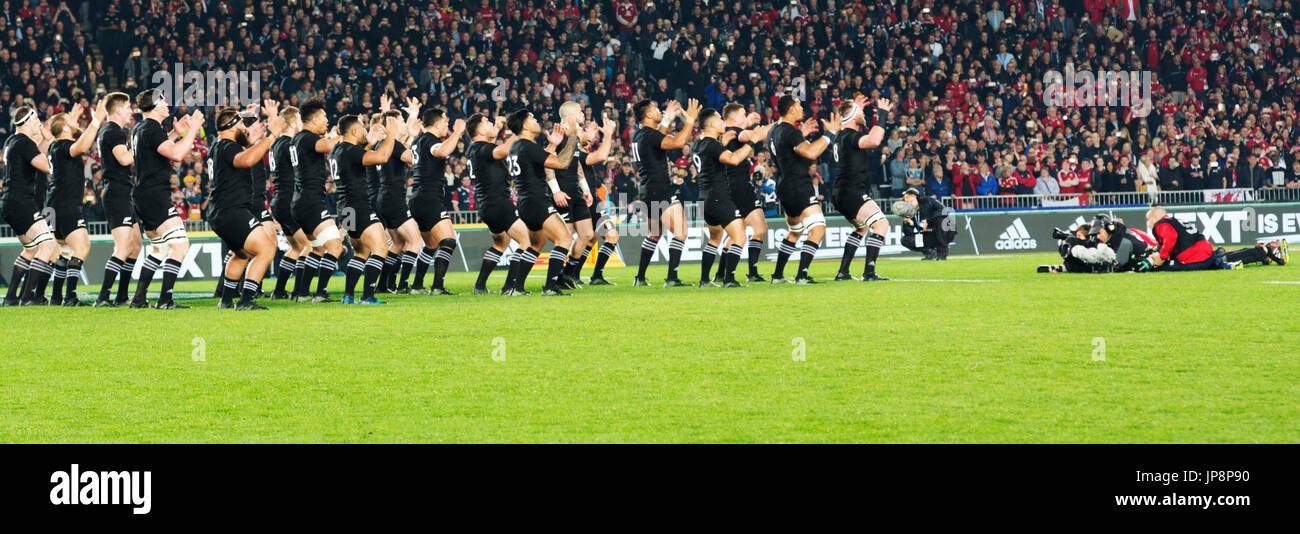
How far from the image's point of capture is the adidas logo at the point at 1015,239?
2684 centimetres

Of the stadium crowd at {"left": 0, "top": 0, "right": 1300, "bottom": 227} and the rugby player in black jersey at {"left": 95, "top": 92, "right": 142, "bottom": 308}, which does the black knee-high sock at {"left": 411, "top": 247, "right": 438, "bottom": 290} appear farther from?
the stadium crowd at {"left": 0, "top": 0, "right": 1300, "bottom": 227}

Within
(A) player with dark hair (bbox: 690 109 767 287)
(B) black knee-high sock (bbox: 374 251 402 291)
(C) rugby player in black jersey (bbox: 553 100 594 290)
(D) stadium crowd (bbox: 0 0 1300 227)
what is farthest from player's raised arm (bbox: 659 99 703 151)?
(D) stadium crowd (bbox: 0 0 1300 227)

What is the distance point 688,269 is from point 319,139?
9709 mm

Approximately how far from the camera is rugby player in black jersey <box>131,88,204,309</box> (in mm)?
13578

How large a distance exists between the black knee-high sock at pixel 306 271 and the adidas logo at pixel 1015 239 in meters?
15.7

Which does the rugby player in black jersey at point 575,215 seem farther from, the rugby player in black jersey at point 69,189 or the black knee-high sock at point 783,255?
the rugby player in black jersey at point 69,189

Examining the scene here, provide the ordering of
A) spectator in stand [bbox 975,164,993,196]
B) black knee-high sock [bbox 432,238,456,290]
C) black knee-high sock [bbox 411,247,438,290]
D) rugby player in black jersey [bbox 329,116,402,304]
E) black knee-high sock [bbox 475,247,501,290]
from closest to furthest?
rugby player in black jersey [bbox 329,116,402,304] → black knee-high sock [bbox 475,247,501,290] → black knee-high sock [bbox 432,238,456,290] → black knee-high sock [bbox 411,247,438,290] → spectator in stand [bbox 975,164,993,196]

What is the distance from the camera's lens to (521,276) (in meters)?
15.6

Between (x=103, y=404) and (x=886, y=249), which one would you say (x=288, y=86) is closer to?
(x=886, y=249)

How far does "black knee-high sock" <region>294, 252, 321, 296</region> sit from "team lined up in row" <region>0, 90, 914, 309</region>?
24 mm

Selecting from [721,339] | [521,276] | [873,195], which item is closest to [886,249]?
[873,195]

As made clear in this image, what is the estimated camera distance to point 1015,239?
1061 inches

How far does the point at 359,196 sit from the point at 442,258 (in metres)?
2.10

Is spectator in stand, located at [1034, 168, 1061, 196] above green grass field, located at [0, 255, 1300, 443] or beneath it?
above
